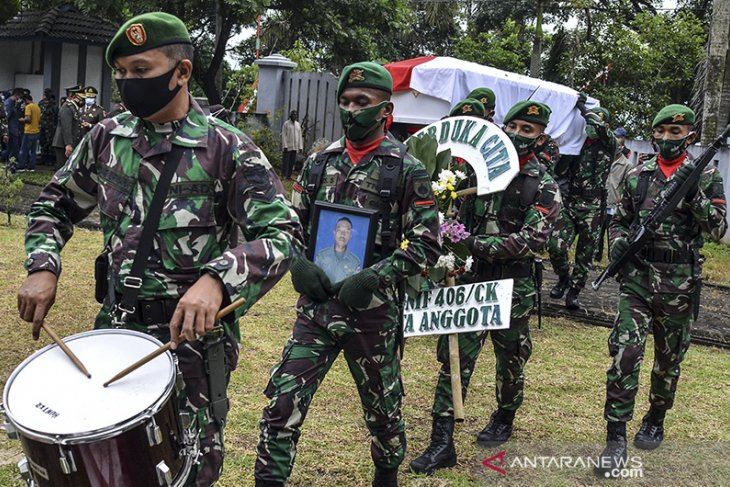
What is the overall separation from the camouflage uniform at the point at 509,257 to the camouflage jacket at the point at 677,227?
63 centimetres

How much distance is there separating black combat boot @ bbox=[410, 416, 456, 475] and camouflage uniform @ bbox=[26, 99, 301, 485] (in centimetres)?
203

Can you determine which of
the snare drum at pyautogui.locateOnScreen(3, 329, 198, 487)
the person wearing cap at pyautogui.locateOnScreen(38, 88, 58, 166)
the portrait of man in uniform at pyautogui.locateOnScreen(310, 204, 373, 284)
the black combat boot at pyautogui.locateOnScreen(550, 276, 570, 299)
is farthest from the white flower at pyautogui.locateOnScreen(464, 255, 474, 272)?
the person wearing cap at pyautogui.locateOnScreen(38, 88, 58, 166)

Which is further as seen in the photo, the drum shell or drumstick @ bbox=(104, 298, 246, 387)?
drumstick @ bbox=(104, 298, 246, 387)

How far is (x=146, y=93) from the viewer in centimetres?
304

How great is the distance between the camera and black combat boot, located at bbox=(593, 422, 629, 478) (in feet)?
17.0

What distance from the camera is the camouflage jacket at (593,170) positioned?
384 inches

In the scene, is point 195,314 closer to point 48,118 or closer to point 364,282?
point 364,282

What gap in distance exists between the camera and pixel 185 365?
312cm

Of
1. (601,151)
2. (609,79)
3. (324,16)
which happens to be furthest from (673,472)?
(609,79)

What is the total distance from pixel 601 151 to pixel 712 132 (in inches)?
275

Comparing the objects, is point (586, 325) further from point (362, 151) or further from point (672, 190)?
point (362, 151)

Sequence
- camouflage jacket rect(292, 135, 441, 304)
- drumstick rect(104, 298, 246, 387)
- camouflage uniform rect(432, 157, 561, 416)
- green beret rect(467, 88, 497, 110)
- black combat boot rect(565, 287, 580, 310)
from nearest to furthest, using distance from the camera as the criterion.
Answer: drumstick rect(104, 298, 246, 387), camouflage jacket rect(292, 135, 441, 304), camouflage uniform rect(432, 157, 561, 416), green beret rect(467, 88, 497, 110), black combat boot rect(565, 287, 580, 310)

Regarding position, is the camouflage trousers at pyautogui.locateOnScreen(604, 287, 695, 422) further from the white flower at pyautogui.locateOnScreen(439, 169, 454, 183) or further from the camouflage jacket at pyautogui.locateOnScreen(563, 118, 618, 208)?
the camouflage jacket at pyautogui.locateOnScreen(563, 118, 618, 208)

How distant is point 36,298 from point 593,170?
25.7 feet
